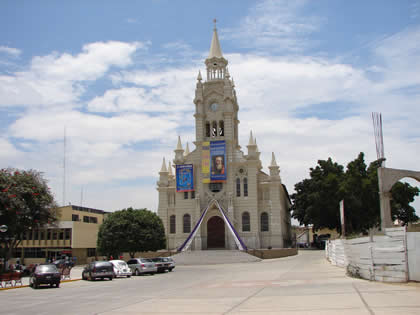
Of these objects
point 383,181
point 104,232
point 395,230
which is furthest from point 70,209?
point 395,230

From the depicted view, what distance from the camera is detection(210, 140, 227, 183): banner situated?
2367 inches

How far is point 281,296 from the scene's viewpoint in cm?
1595

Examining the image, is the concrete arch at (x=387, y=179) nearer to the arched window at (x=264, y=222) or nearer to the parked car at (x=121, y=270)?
the parked car at (x=121, y=270)

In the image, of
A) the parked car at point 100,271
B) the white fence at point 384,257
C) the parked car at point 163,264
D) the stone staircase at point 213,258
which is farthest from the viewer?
the stone staircase at point 213,258

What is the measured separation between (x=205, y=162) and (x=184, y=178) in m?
3.72

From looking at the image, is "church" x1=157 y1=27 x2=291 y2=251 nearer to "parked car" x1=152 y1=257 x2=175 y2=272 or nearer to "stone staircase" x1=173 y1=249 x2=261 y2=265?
"stone staircase" x1=173 y1=249 x2=261 y2=265

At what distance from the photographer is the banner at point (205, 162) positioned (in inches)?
2392

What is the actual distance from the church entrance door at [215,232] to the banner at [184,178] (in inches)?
215

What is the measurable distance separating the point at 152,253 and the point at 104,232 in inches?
270

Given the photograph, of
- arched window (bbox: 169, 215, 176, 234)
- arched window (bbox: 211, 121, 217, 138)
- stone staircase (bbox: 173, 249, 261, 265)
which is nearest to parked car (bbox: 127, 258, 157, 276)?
stone staircase (bbox: 173, 249, 261, 265)

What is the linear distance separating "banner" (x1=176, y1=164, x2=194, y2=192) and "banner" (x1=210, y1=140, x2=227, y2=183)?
302 centimetres

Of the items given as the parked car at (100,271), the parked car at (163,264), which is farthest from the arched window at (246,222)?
the parked car at (100,271)

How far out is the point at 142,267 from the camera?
3309cm

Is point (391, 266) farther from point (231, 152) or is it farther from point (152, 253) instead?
point (231, 152)
